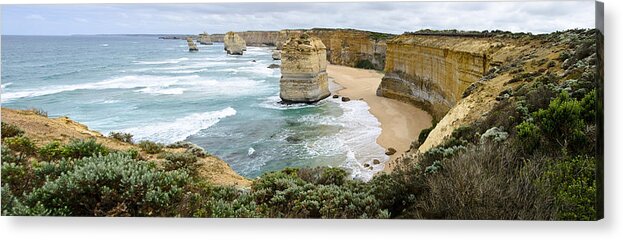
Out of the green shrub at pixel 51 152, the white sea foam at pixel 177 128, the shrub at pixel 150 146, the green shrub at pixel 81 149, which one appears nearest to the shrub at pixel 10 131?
the green shrub at pixel 51 152

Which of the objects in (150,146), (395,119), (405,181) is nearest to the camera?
(405,181)

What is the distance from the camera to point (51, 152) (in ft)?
17.4

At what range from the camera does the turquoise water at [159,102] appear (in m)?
5.65

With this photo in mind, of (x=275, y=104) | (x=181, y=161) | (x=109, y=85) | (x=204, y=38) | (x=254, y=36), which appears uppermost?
(x=254, y=36)

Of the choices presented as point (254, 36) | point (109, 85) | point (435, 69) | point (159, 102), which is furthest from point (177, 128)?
point (435, 69)

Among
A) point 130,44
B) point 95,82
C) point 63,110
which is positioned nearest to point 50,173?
point 63,110

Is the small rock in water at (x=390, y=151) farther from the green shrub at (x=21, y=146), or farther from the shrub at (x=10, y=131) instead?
the shrub at (x=10, y=131)

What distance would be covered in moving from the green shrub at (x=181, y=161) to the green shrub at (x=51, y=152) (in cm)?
105

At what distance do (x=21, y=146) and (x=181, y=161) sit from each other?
1670 mm

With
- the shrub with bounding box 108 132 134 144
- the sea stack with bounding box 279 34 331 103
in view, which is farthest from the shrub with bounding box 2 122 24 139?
the sea stack with bounding box 279 34 331 103

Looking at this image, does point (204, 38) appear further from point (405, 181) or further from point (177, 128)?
point (405, 181)

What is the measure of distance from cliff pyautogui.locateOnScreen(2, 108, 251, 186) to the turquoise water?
9 cm

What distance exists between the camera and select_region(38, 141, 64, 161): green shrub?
17.3 ft

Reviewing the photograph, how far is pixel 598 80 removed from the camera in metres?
4.55
